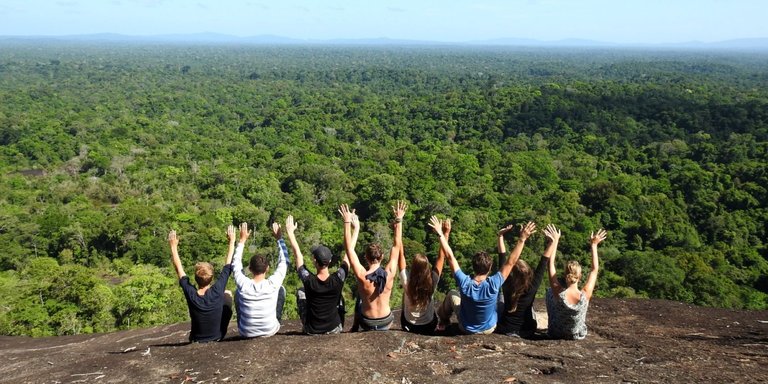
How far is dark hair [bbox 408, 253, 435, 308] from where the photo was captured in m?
5.57

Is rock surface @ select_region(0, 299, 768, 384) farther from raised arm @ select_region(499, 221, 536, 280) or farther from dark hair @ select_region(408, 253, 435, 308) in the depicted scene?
raised arm @ select_region(499, 221, 536, 280)

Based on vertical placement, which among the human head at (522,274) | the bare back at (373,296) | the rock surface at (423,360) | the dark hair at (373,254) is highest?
the dark hair at (373,254)

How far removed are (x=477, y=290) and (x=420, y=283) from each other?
0.67 m

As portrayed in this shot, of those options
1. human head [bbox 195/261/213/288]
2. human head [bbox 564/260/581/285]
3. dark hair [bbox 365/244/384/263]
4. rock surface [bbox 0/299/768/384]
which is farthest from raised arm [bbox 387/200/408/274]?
human head [bbox 195/261/213/288]

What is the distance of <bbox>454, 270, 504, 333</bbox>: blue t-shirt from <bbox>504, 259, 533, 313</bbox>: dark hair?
0.24 metres

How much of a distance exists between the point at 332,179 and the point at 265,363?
38.3m

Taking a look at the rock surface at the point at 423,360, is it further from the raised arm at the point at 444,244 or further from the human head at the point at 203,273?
the raised arm at the point at 444,244

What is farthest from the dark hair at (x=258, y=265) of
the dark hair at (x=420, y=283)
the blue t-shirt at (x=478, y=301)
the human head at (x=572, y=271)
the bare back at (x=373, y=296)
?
the human head at (x=572, y=271)

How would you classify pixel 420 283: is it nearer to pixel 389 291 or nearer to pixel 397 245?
pixel 389 291

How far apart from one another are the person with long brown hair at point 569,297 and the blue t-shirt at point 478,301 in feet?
2.19

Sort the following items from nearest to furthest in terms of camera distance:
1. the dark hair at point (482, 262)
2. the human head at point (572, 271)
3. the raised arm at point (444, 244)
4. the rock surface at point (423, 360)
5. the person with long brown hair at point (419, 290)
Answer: the rock surface at point (423, 360) < the dark hair at point (482, 262) < the human head at point (572, 271) < the raised arm at point (444, 244) < the person with long brown hair at point (419, 290)

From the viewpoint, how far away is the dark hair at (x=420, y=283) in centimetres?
557

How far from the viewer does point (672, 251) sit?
28922mm

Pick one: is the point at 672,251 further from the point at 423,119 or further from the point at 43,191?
the point at 423,119
